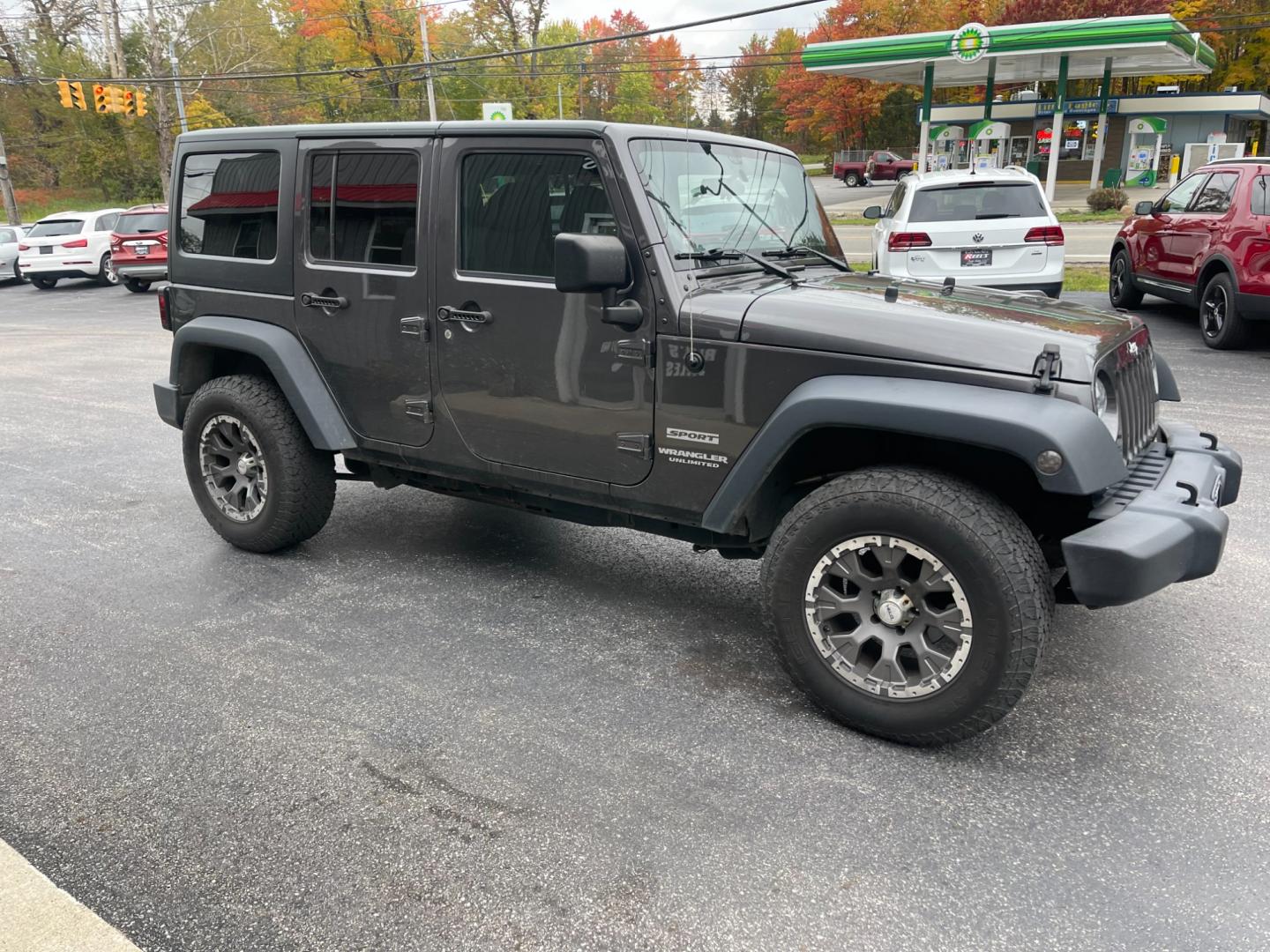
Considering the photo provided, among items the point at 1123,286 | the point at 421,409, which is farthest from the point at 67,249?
the point at 421,409

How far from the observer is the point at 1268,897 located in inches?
92.8

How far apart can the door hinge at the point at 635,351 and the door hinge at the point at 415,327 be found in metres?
0.93

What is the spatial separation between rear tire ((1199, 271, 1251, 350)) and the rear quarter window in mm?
1752

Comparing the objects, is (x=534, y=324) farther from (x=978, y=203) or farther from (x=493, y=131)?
(x=978, y=203)

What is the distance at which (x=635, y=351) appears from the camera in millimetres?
3379

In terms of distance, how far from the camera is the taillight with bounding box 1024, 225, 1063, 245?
9.56m

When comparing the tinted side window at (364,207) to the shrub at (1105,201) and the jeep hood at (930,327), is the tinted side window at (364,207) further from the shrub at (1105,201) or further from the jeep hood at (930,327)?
the shrub at (1105,201)

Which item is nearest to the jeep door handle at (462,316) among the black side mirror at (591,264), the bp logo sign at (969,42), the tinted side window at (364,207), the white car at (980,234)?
the tinted side window at (364,207)

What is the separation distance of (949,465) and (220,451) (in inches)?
136

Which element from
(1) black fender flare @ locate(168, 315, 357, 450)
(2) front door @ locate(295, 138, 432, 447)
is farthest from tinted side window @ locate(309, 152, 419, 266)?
(1) black fender flare @ locate(168, 315, 357, 450)

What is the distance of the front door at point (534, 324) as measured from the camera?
3436mm

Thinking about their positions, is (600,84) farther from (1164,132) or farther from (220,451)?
(220,451)

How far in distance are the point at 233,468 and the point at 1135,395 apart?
3.98 metres

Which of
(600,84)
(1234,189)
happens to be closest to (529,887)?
(1234,189)
